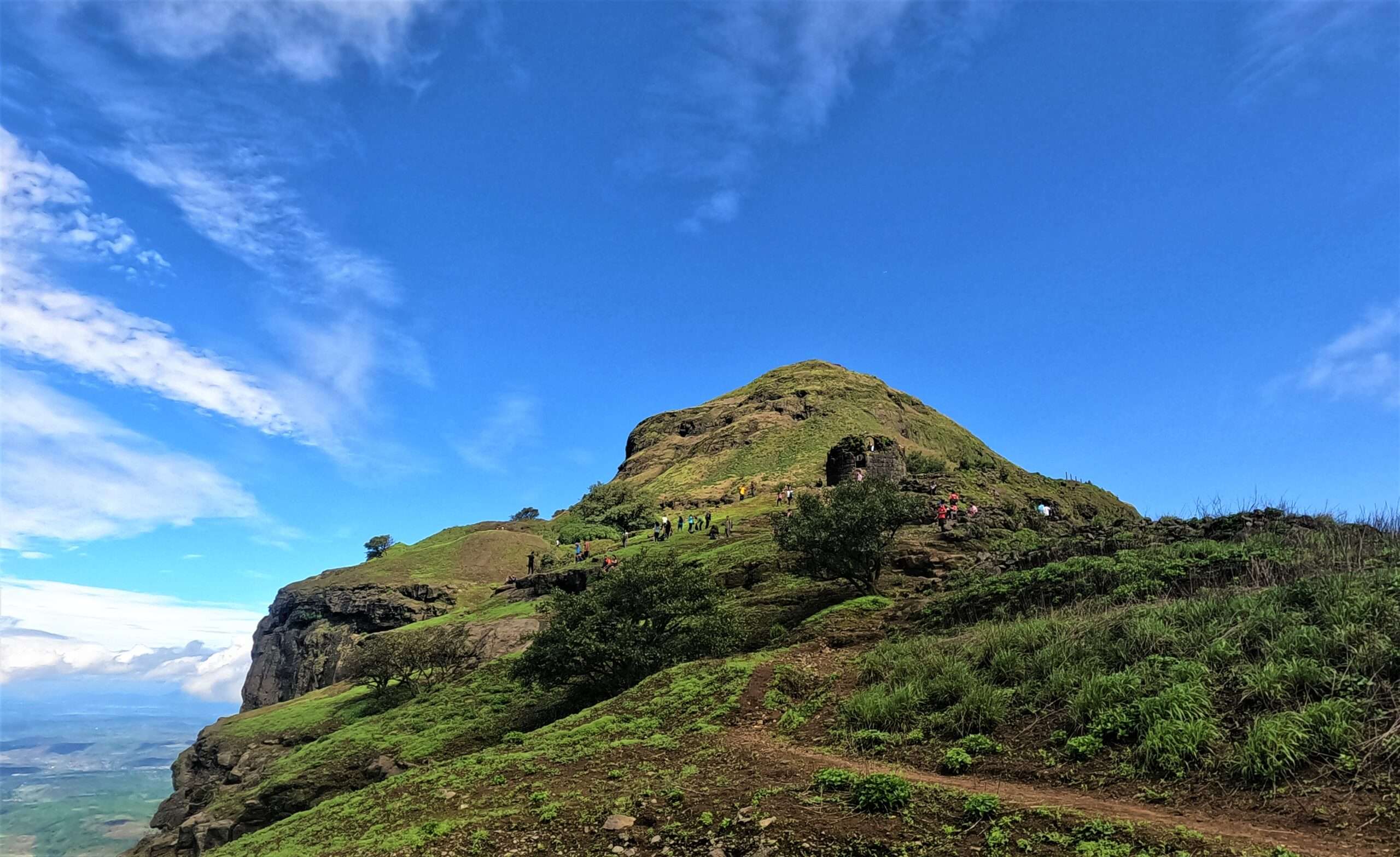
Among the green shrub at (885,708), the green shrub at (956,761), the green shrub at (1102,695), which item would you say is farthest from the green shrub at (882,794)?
the green shrub at (885,708)

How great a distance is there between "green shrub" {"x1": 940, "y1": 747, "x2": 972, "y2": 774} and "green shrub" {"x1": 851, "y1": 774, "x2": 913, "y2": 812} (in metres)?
1.82

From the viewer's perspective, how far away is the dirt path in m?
7.07

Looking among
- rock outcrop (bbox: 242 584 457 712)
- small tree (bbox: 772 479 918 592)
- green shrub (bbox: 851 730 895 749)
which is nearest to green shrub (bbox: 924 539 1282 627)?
small tree (bbox: 772 479 918 592)

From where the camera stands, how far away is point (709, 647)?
24.3 metres

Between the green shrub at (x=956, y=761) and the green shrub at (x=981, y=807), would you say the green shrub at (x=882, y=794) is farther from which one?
the green shrub at (x=956, y=761)

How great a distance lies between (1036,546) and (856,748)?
52.0 feet

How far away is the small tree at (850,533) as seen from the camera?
2725 cm

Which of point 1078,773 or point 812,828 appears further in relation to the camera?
point 1078,773

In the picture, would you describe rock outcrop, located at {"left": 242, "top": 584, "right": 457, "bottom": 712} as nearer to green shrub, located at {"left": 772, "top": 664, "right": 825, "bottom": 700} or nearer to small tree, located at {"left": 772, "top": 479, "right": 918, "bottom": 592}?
small tree, located at {"left": 772, "top": 479, "right": 918, "bottom": 592}

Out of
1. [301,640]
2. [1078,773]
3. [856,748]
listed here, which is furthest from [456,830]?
[301,640]

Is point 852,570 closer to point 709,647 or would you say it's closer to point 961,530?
point 709,647

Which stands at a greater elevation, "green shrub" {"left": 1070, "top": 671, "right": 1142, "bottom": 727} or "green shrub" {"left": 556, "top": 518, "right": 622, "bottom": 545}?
"green shrub" {"left": 556, "top": 518, "right": 622, "bottom": 545}

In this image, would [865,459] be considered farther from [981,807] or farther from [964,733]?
[981,807]

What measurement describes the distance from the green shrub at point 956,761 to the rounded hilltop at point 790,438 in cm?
6483
